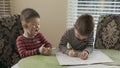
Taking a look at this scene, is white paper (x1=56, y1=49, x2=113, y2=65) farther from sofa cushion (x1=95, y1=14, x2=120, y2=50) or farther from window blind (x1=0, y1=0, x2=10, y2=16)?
window blind (x1=0, y1=0, x2=10, y2=16)

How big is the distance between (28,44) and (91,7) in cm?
120

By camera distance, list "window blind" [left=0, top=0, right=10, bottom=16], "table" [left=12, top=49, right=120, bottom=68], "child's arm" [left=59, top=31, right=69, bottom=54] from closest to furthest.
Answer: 1. "table" [left=12, top=49, right=120, bottom=68]
2. "child's arm" [left=59, top=31, right=69, bottom=54]
3. "window blind" [left=0, top=0, right=10, bottom=16]

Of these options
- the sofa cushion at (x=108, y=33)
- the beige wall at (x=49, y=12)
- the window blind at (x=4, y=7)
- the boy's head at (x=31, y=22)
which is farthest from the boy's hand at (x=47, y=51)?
the window blind at (x=4, y=7)

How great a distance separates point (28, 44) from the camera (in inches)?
69.4

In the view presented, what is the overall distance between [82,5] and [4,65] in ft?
4.05

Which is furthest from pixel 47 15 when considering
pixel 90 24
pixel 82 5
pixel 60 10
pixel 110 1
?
pixel 90 24

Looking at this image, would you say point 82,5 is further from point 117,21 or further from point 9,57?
point 9,57

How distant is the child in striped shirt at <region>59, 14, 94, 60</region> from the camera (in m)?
1.65

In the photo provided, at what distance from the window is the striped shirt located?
87cm

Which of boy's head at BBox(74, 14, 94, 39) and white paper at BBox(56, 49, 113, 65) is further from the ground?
boy's head at BBox(74, 14, 94, 39)

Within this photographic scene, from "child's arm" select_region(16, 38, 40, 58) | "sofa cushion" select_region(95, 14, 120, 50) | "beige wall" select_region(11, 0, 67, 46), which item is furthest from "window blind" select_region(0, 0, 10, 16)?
"sofa cushion" select_region(95, 14, 120, 50)

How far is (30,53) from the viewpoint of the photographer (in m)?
1.63

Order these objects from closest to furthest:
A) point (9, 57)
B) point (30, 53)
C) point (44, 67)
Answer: point (44, 67)
point (30, 53)
point (9, 57)

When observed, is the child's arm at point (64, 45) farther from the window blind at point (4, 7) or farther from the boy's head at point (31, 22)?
the window blind at point (4, 7)
